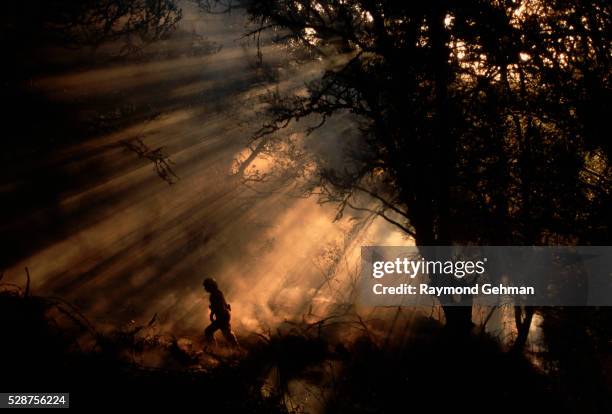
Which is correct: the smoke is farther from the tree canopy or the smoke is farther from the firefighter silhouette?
the tree canopy

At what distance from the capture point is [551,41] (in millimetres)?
5605

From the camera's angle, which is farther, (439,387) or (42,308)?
(439,387)

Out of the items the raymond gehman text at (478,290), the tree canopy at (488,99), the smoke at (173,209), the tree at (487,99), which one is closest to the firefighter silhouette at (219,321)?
the smoke at (173,209)

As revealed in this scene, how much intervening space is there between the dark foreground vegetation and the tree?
1.55 metres

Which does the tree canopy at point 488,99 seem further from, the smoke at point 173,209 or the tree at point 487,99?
the smoke at point 173,209

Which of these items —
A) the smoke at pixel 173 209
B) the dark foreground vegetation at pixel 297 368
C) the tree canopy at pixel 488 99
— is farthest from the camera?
the smoke at pixel 173 209

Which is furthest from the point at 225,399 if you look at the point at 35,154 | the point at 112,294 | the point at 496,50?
the point at 112,294

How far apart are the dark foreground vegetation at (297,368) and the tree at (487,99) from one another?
1.55m

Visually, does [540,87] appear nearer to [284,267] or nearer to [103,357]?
[103,357]

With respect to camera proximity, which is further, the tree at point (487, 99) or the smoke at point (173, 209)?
the smoke at point (173, 209)

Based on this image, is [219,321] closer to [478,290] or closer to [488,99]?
[488,99]

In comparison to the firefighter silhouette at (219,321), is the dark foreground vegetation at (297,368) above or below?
below

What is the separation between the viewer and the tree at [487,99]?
561cm

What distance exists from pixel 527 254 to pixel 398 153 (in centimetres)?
464
